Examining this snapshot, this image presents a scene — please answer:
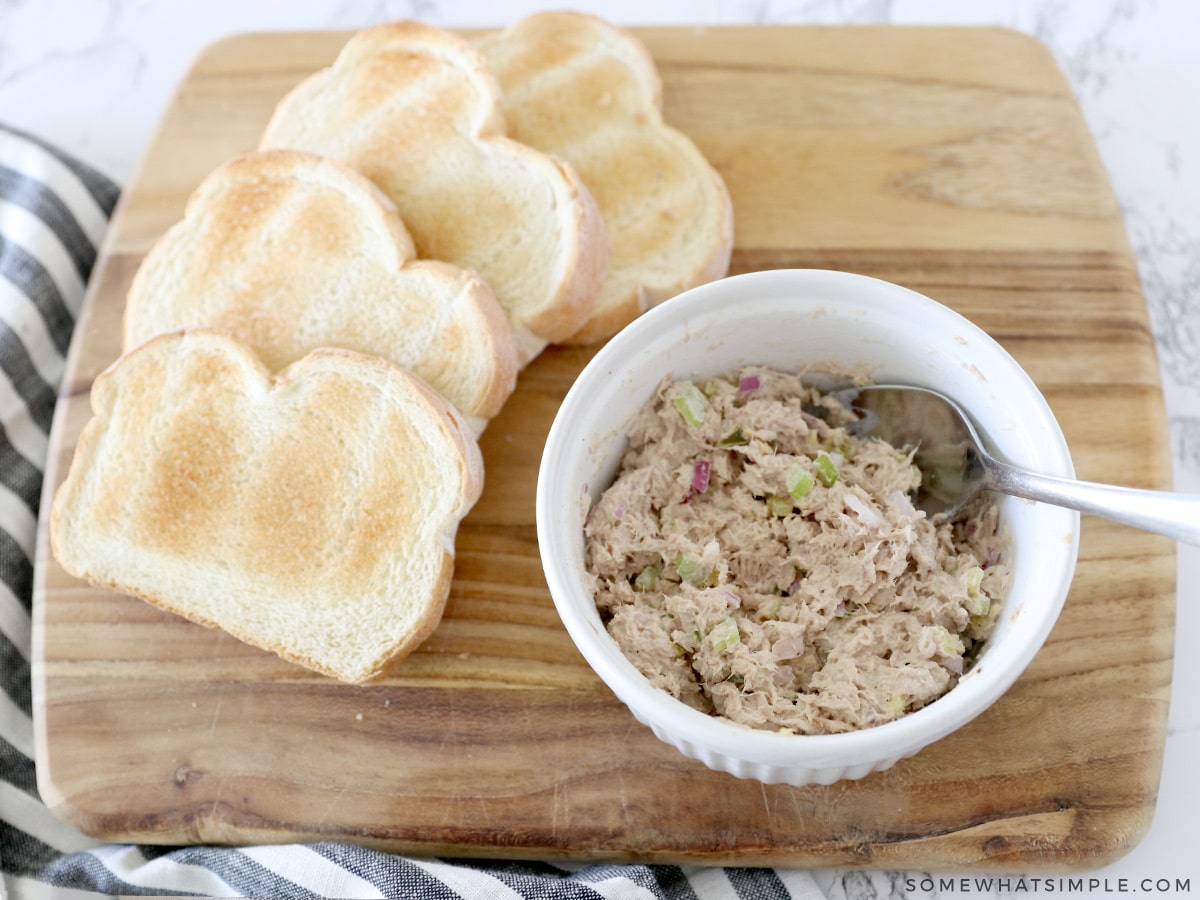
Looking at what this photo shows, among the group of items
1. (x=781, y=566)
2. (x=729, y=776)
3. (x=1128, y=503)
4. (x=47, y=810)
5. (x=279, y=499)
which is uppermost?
A: (x=1128, y=503)

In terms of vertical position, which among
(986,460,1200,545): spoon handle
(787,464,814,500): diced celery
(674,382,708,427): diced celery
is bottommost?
(787,464,814,500): diced celery

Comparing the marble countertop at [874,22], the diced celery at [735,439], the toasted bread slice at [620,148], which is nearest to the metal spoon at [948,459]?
the diced celery at [735,439]

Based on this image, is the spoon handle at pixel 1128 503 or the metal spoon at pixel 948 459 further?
the metal spoon at pixel 948 459

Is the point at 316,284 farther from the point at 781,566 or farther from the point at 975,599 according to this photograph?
the point at 975,599

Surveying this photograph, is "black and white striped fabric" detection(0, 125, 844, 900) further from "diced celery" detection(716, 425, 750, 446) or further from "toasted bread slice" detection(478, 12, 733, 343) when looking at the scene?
"toasted bread slice" detection(478, 12, 733, 343)

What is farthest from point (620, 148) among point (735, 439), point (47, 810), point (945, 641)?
point (47, 810)

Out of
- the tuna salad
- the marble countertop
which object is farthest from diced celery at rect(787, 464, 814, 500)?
the marble countertop

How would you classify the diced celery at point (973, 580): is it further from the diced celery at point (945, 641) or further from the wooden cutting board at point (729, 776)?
the wooden cutting board at point (729, 776)
